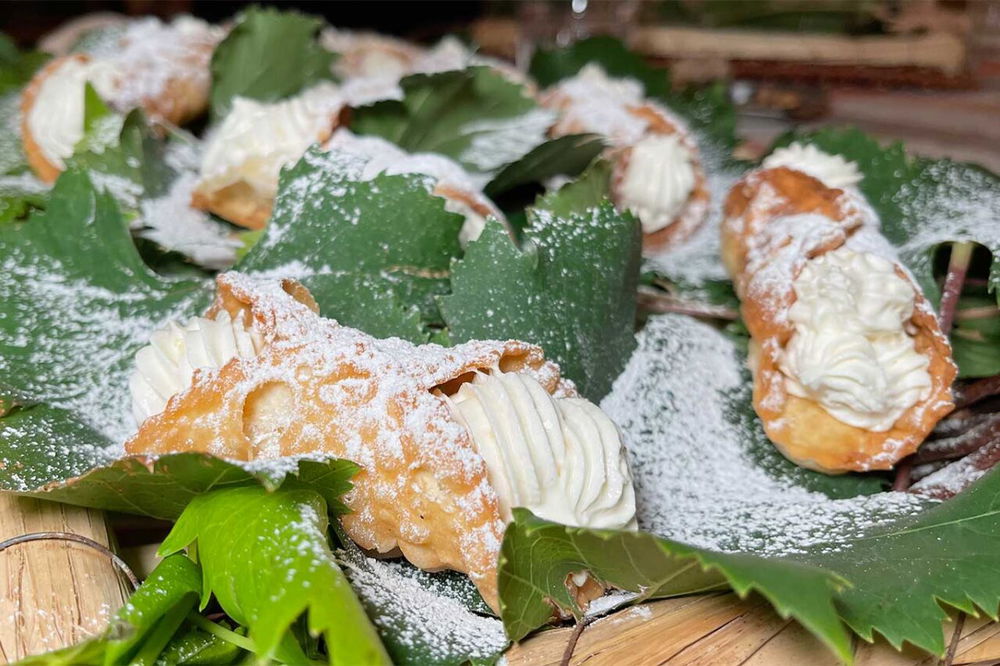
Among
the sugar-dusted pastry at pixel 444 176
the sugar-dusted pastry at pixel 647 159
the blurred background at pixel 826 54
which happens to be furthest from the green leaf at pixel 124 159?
the blurred background at pixel 826 54

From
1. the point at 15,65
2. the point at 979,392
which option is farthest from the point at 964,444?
the point at 15,65

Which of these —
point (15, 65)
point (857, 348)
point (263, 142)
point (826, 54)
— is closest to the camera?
point (857, 348)

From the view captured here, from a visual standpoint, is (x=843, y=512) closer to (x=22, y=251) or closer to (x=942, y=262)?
(x=942, y=262)

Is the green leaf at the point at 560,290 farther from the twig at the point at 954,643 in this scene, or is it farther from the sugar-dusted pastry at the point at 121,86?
the sugar-dusted pastry at the point at 121,86

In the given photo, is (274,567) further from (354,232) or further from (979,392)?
(979,392)

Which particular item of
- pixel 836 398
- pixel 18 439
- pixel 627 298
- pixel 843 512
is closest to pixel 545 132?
pixel 627 298

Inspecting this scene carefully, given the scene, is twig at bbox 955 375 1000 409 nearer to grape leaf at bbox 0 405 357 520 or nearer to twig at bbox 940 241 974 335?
twig at bbox 940 241 974 335

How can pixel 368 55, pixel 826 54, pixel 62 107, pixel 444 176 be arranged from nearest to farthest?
1. pixel 444 176
2. pixel 62 107
3. pixel 368 55
4. pixel 826 54
